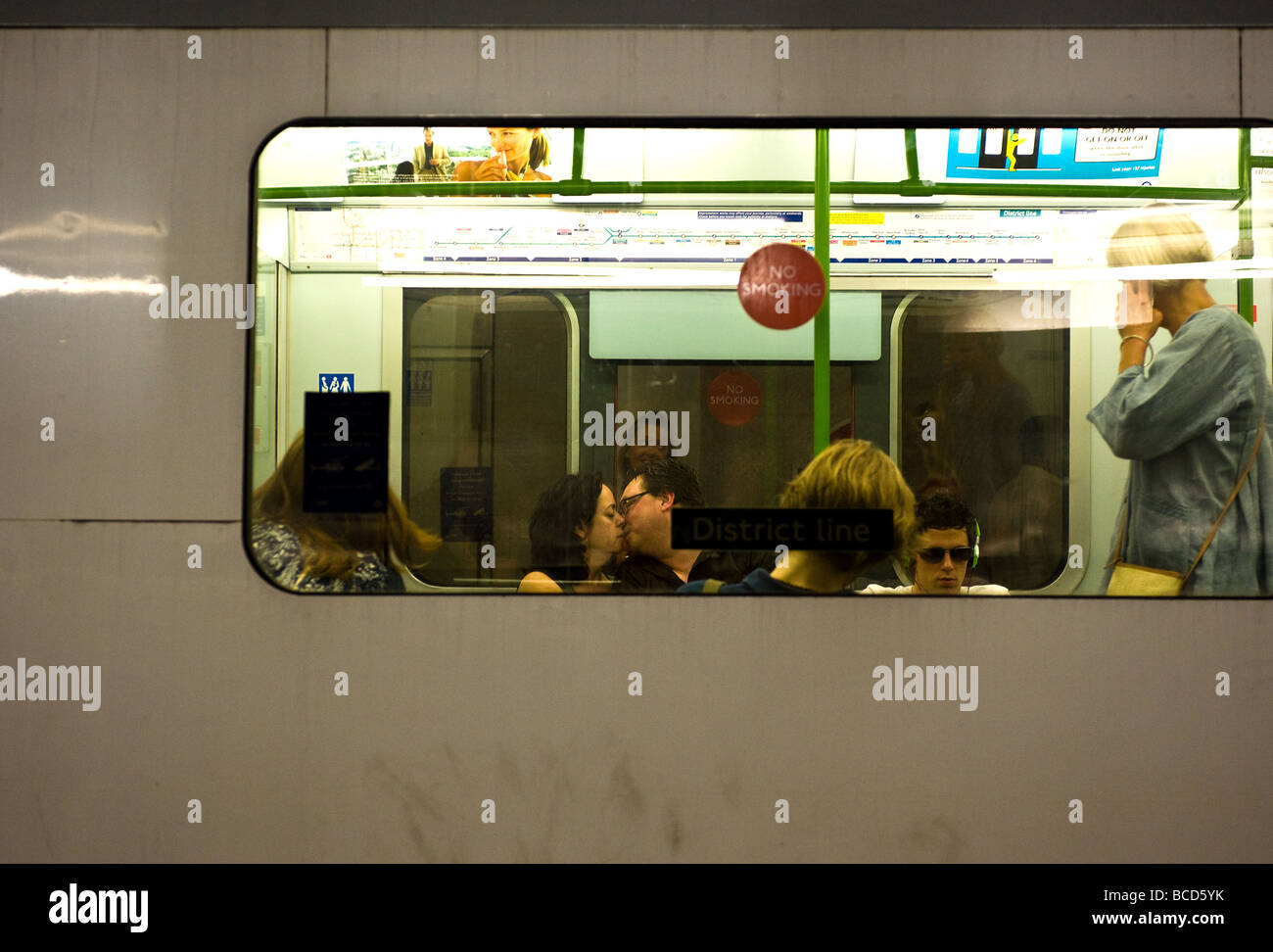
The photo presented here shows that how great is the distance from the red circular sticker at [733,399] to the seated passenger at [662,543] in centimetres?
15

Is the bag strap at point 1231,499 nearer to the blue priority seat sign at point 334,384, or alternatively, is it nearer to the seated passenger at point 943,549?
the seated passenger at point 943,549

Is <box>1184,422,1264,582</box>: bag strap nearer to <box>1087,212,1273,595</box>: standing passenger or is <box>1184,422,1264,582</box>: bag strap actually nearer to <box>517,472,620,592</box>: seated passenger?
<box>1087,212,1273,595</box>: standing passenger

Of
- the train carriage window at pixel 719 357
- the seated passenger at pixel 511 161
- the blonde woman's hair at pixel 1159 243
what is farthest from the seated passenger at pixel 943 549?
the seated passenger at pixel 511 161

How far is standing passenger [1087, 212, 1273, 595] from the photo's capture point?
2.15 meters

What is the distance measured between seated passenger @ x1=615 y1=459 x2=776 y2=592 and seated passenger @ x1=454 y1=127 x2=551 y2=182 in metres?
0.76

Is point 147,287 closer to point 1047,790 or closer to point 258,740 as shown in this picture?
point 258,740

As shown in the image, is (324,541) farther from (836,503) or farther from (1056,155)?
(1056,155)

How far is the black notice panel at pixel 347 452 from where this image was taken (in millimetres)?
2156

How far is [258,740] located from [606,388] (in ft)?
3.77

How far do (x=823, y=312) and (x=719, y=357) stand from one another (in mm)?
267

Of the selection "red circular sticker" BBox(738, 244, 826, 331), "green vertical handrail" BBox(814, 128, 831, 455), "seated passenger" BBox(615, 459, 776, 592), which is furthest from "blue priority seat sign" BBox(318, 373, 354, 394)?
"green vertical handrail" BBox(814, 128, 831, 455)

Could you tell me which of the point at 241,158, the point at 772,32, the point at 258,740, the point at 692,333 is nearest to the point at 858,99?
the point at 772,32

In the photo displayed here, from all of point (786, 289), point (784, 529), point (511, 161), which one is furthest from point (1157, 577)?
point (511, 161)

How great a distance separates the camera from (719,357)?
7.09 feet
